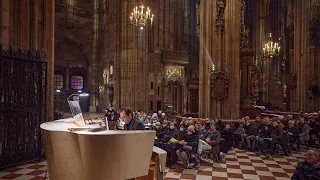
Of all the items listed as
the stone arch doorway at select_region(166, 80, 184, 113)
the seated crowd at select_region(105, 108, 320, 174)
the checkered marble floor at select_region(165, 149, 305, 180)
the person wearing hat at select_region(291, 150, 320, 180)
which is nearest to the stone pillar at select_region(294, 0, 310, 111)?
the seated crowd at select_region(105, 108, 320, 174)

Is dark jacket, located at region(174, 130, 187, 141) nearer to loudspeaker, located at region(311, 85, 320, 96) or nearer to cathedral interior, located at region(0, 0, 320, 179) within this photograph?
cathedral interior, located at region(0, 0, 320, 179)

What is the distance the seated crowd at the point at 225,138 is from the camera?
7.63 m

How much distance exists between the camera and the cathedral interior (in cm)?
796

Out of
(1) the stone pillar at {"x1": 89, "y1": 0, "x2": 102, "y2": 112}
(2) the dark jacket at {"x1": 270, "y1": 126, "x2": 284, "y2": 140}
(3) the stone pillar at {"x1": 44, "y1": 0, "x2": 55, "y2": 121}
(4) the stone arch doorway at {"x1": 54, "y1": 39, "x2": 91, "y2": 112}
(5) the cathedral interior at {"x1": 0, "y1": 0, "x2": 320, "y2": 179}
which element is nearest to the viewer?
(5) the cathedral interior at {"x1": 0, "y1": 0, "x2": 320, "y2": 179}

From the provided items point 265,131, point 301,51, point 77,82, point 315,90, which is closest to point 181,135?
point 265,131

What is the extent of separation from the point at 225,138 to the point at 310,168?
411 centimetres

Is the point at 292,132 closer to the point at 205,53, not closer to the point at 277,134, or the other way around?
the point at 277,134

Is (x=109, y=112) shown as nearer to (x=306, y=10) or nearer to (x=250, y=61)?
(x=250, y=61)

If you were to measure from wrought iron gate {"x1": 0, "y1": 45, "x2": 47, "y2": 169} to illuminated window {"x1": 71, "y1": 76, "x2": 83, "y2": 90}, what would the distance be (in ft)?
69.1

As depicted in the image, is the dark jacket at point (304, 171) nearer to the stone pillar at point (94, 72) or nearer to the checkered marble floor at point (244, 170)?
the checkered marble floor at point (244, 170)

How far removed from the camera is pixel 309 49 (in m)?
17.5

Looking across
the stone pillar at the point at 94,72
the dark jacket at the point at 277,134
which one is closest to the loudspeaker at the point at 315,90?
the dark jacket at the point at 277,134

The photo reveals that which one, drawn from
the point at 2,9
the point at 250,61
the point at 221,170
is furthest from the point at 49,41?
the point at 250,61

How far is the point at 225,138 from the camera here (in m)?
9.08
